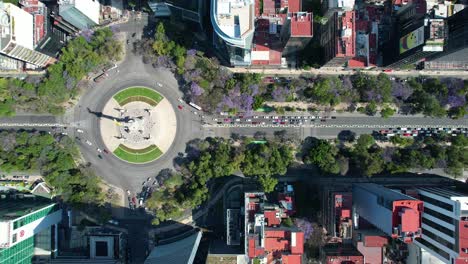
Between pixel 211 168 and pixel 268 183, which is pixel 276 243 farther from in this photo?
pixel 211 168

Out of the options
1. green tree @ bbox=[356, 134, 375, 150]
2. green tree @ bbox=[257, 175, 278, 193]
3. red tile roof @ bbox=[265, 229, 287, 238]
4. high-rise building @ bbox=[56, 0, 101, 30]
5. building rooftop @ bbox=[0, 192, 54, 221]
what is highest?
high-rise building @ bbox=[56, 0, 101, 30]

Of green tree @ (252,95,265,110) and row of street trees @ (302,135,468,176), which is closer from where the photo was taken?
row of street trees @ (302,135,468,176)

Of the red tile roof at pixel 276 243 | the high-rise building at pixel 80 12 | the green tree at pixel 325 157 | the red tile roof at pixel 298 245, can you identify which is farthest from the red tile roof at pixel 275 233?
the high-rise building at pixel 80 12

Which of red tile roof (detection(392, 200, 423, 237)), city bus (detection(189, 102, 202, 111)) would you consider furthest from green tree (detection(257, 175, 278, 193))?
red tile roof (detection(392, 200, 423, 237))

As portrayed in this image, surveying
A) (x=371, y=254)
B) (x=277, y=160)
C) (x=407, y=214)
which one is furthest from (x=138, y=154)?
(x=407, y=214)

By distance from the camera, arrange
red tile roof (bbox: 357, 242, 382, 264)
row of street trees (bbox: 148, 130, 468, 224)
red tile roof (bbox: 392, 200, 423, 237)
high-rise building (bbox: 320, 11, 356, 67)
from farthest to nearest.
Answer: row of street trees (bbox: 148, 130, 468, 224), red tile roof (bbox: 357, 242, 382, 264), high-rise building (bbox: 320, 11, 356, 67), red tile roof (bbox: 392, 200, 423, 237)

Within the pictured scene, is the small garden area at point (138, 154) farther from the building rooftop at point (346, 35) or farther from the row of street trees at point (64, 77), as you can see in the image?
the building rooftop at point (346, 35)

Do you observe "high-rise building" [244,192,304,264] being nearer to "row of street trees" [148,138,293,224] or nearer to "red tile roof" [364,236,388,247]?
"row of street trees" [148,138,293,224]
